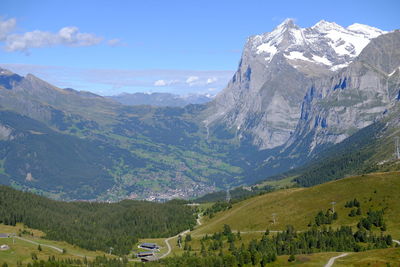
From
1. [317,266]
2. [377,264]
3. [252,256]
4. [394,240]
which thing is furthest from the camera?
[394,240]

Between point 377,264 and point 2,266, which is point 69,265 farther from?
point 377,264

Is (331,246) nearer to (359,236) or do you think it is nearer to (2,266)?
(359,236)

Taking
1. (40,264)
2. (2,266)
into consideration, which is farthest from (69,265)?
(2,266)

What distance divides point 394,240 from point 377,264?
166 ft

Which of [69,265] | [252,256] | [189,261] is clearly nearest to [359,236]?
[252,256]

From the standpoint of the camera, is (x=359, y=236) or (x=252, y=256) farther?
(x=359, y=236)

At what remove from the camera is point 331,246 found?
193 meters

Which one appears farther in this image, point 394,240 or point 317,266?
point 394,240

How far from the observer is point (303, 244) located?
198 metres

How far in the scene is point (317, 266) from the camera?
154m

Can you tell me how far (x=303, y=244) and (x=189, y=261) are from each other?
43619 mm

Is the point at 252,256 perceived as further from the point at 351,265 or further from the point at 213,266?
the point at 351,265

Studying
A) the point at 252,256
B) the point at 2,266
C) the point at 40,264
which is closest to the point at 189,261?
the point at 252,256

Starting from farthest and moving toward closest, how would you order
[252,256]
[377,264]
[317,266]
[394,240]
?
[394,240] < [252,256] < [317,266] < [377,264]
